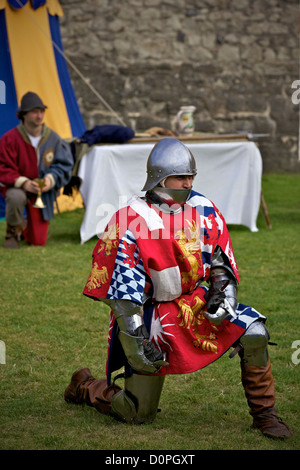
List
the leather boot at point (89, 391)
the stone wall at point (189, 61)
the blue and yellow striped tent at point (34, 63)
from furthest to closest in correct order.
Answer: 1. the stone wall at point (189, 61)
2. the blue and yellow striped tent at point (34, 63)
3. the leather boot at point (89, 391)

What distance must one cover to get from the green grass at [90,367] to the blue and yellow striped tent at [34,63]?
7.82 feet

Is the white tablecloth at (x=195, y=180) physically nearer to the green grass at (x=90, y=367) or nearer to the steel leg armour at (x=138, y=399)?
the green grass at (x=90, y=367)

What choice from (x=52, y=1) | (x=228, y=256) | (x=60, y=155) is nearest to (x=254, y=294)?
(x=228, y=256)

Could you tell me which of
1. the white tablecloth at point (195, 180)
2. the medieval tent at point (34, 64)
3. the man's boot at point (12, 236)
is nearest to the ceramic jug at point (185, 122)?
the white tablecloth at point (195, 180)

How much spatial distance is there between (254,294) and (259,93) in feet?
21.6

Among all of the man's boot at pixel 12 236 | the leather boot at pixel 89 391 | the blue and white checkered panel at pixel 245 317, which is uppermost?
the blue and white checkered panel at pixel 245 317

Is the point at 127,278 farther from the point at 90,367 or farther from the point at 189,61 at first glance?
the point at 189,61

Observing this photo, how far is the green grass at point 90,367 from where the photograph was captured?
284 centimetres

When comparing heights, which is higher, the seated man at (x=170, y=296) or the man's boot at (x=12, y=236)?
the seated man at (x=170, y=296)

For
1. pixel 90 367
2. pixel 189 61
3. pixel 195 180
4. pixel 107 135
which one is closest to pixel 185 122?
pixel 195 180

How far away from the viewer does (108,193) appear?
668 centimetres

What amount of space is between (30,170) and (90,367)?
3322 millimetres

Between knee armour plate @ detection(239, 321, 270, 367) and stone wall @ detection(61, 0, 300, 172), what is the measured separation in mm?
8072

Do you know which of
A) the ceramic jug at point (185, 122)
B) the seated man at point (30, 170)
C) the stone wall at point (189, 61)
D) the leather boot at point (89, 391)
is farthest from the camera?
the stone wall at point (189, 61)
